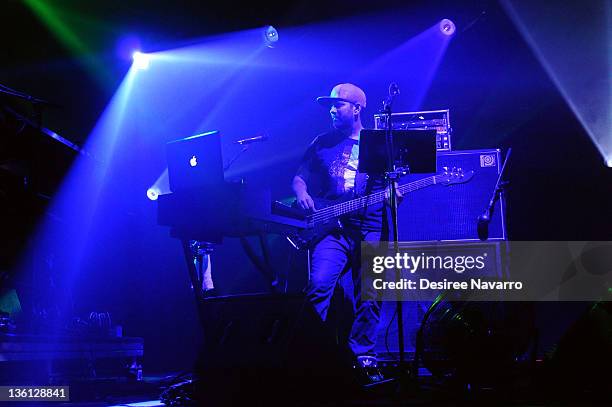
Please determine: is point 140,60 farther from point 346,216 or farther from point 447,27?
point 346,216

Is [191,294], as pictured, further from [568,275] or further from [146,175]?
[568,275]

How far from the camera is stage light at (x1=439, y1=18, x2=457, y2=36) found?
5609mm

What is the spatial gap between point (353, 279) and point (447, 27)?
299 centimetres

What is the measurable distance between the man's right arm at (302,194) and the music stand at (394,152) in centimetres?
55

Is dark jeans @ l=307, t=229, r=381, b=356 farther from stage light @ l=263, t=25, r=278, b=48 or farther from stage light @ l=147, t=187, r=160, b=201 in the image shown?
stage light @ l=263, t=25, r=278, b=48

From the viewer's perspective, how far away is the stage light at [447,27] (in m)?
5.61

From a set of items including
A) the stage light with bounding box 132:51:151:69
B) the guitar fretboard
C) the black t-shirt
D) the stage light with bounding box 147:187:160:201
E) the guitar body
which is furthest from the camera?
the stage light with bounding box 132:51:151:69

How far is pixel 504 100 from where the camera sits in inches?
225

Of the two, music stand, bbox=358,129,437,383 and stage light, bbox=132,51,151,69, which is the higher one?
stage light, bbox=132,51,151,69

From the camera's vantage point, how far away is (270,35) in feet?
19.2

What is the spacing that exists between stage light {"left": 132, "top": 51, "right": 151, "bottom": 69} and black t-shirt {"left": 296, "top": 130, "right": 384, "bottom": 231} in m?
2.80

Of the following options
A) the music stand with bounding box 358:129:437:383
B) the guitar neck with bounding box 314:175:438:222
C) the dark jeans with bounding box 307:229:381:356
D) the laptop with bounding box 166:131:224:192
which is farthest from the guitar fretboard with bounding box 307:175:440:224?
the laptop with bounding box 166:131:224:192

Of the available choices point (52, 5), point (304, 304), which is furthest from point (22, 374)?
point (52, 5)

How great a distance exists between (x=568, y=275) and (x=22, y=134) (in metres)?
5.04
